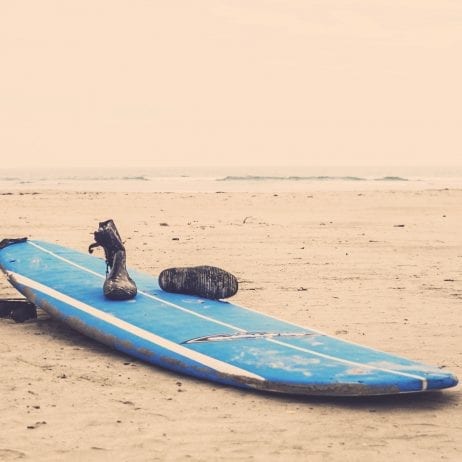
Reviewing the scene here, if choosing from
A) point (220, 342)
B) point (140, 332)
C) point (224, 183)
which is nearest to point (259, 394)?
point (220, 342)

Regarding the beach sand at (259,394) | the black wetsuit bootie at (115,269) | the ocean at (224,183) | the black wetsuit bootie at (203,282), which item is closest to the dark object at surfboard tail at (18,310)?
the beach sand at (259,394)

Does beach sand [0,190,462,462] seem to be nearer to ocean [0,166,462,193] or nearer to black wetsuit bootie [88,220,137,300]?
black wetsuit bootie [88,220,137,300]

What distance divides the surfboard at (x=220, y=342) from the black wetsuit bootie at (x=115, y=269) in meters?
0.07

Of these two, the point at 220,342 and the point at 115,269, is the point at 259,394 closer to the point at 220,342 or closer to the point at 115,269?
the point at 220,342

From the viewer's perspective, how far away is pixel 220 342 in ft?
15.6

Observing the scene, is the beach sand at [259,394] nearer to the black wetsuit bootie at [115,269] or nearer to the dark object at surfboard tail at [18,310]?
the dark object at surfboard tail at [18,310]

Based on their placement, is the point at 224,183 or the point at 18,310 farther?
the point at 224,183

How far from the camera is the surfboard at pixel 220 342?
4164 millimetres

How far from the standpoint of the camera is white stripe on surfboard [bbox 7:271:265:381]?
443cm

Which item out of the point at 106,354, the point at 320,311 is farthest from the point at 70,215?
the point at 106,354

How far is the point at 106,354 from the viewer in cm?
514

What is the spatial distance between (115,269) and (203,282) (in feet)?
1.94

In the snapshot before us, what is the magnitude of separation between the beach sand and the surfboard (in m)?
0.09

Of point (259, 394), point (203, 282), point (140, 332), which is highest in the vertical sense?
point (203, 282)
